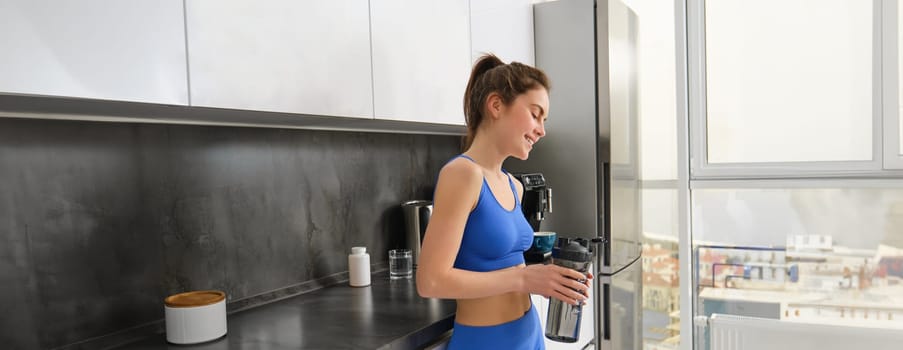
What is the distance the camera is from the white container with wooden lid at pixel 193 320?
1.40 metres

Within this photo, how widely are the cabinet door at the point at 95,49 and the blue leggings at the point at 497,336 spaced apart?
78 cm

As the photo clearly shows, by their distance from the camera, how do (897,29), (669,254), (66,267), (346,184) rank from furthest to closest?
(669,254)
(897,29)
(346,184)
(66,267)

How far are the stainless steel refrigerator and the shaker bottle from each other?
3.45ft

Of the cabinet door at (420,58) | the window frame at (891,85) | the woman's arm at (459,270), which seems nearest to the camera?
the woman's arm at (459,270)

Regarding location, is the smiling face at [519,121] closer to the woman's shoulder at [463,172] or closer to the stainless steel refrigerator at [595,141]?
the woman's shoulder at [463,172]

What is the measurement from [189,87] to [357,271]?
92 centimetres

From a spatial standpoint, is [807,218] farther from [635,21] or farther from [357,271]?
[357,271]

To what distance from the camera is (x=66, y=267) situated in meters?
1.38

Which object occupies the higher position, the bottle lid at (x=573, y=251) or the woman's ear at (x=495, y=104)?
the woman's ear at (x=495, y=104)

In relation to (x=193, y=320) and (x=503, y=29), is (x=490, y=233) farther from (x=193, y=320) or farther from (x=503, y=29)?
(x=503, y=29)

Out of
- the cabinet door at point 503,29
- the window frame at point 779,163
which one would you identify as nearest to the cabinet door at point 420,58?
the cabinet door at point 503,29

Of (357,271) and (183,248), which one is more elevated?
(183,248)

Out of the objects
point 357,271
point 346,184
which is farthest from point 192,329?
point 346,184

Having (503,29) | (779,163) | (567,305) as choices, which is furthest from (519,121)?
(779,163)
